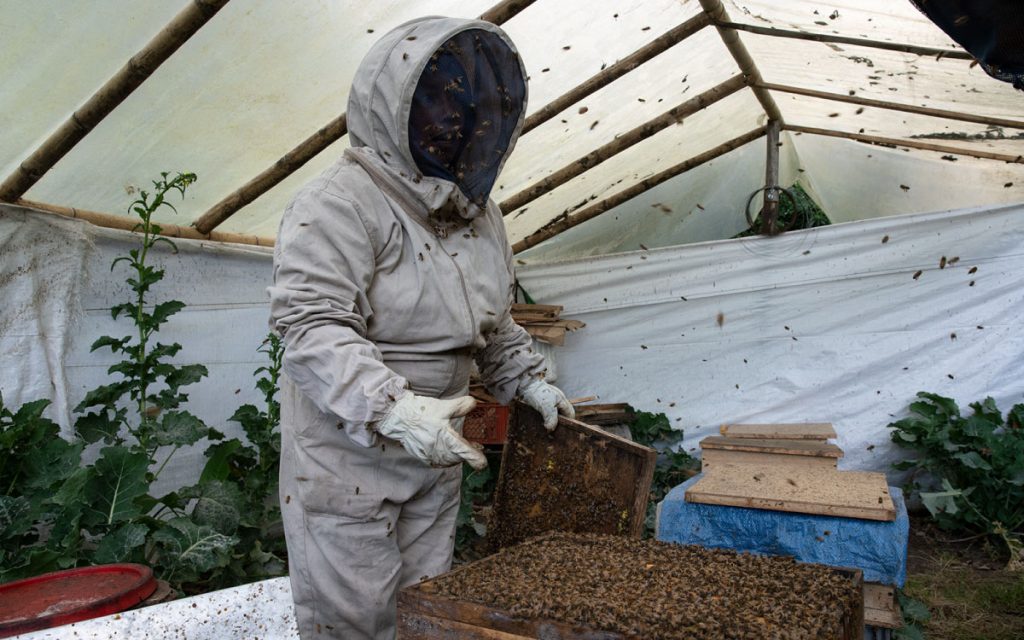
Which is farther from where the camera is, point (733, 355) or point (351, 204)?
point (733, 355)

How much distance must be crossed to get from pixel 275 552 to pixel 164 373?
1.08 metres

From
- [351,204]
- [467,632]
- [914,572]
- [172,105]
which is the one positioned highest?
[172,105]

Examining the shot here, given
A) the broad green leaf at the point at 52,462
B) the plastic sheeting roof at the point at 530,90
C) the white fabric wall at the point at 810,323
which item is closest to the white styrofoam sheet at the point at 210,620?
the broad green leaf at the point at 52,462

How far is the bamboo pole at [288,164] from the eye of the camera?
137 inches

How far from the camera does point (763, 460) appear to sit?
→ 427 centimetres

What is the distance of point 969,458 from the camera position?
485 cm

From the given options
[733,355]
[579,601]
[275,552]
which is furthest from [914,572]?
[579,601]

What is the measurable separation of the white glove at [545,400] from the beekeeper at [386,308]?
30 centimetres

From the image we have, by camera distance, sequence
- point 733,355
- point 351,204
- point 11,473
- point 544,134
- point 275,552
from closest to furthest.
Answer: point 351,204
point 11,473
point 275,552
point 544,134
point 733,355

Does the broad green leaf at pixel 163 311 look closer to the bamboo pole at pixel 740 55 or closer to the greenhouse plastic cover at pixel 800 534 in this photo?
the greenhouse plastic cover at pixel 800 534

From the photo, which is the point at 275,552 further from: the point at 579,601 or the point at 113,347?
the point at 579,601

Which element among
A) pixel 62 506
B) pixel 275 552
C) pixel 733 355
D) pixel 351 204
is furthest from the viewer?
pixel 733 355

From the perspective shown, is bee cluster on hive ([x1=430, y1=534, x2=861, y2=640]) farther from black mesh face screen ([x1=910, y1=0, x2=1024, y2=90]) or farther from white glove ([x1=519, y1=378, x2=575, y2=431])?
black mesh face screen ([x1=910, y1=0, x2=1024, y2=90])

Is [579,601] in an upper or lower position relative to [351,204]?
lower
